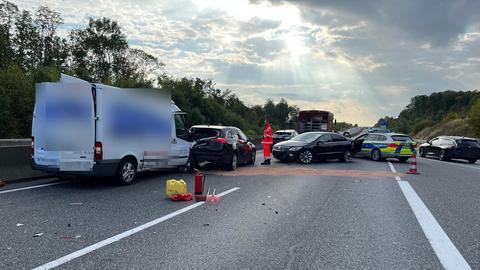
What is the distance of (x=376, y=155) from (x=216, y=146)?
1117 cm

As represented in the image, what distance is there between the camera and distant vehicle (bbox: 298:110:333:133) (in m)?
31.8

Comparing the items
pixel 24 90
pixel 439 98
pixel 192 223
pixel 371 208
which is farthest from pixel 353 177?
pixel 439 98

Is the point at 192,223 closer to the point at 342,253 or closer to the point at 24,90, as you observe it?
the point at 342,253

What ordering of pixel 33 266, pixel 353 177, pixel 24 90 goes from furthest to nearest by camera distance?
1. pixel 24 90
2. pixel 353 177
3. pixel 33 266

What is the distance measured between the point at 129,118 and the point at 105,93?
927 mm

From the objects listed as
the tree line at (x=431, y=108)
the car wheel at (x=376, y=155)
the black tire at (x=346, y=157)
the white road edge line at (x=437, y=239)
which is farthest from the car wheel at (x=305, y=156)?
the tree line at (x=431, y=108)

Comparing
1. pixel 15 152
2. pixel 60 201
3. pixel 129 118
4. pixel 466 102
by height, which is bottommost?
pixel 60 201

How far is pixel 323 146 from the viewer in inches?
760

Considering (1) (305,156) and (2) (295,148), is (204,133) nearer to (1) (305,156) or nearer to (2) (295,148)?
(2) (295,148)

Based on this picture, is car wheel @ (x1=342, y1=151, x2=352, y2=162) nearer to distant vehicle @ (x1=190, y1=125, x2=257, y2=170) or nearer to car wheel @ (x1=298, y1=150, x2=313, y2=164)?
car wheel @ (x1=298, y1=150, x2=313, y2=164)

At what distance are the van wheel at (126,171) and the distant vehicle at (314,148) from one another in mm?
9225

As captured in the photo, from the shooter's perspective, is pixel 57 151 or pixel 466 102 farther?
pixel 466 102

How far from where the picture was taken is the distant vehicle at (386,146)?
2138 cm

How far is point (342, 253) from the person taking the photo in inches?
205
